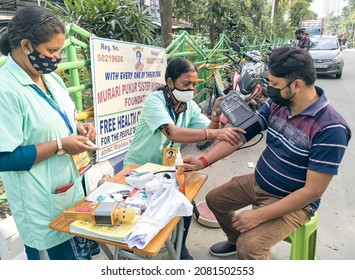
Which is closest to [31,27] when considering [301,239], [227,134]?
[227,134]

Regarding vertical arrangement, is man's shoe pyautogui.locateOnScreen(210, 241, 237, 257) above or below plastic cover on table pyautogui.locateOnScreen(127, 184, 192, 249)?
below

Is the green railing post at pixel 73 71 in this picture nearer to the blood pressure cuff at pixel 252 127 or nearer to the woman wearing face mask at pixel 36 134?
the woman wearing face mask at pixel 36 134

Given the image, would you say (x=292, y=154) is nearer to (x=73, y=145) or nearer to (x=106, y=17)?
(x=73, y=145)

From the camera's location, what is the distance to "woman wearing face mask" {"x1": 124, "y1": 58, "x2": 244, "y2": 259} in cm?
192

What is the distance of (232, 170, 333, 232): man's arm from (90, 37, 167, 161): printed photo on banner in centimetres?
151

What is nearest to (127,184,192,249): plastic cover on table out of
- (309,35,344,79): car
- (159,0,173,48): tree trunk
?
(159,0,173,48): tree trunk

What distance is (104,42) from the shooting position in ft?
8.53

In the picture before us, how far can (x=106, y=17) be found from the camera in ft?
10.4

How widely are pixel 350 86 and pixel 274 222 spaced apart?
8.68 m

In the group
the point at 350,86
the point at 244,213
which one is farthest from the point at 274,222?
the point at 350,86

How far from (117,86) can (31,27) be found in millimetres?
A: 1581

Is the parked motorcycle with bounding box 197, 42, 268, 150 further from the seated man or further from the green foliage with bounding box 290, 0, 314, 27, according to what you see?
the green foliage with bounding box 290, 0, 314, 27

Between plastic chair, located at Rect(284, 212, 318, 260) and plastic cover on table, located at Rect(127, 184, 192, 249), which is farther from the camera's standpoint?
plastic chair, located at Rect(284, 212, 318, 260)
